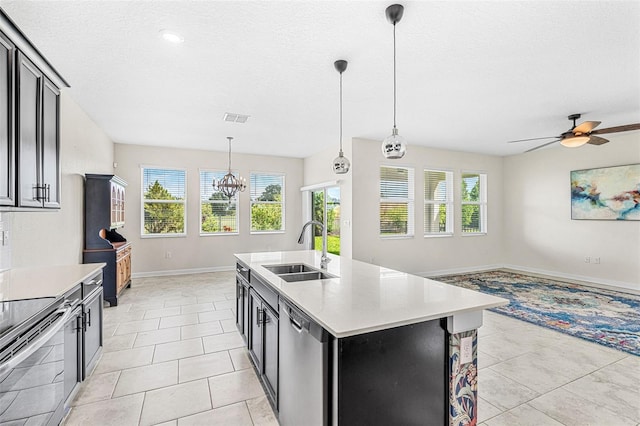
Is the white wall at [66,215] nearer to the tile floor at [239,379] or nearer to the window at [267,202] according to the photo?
the tile floor at [239,379]

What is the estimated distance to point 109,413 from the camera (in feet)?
6.84

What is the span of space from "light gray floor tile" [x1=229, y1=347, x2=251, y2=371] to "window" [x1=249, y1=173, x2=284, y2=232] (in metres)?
4.50

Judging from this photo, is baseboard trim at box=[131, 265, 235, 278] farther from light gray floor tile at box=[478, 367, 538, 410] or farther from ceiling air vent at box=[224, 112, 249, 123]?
light gray floor tile at box=[478, 367, 538, 410]

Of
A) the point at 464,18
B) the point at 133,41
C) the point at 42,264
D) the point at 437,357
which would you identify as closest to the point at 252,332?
the point at 437,357

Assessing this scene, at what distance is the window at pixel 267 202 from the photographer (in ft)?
24.2

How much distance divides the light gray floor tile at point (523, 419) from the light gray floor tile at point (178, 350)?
2.49 meters

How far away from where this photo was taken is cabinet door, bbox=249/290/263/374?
93.3 inches

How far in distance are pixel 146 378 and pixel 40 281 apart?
1.08 m

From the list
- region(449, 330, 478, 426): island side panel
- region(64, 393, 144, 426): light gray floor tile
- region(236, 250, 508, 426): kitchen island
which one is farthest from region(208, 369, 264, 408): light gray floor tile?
region(449, 330, 478, 426): island side panel

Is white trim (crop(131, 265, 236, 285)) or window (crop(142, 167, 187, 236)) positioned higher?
window (crop(142, 167, 187, 236))

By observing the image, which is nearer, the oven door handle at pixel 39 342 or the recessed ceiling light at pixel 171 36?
the oven door handle at pixel 39 342

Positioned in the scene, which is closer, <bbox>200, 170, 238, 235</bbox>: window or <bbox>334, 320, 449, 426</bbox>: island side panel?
<bbox>334, 320, 449, 426</bbox>: island side panel

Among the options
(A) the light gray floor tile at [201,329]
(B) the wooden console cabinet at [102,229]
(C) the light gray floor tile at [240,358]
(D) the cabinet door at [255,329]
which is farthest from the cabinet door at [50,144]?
(B) the wooden console cabinet at [102,229]

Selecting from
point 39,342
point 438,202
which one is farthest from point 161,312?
point 438,202
